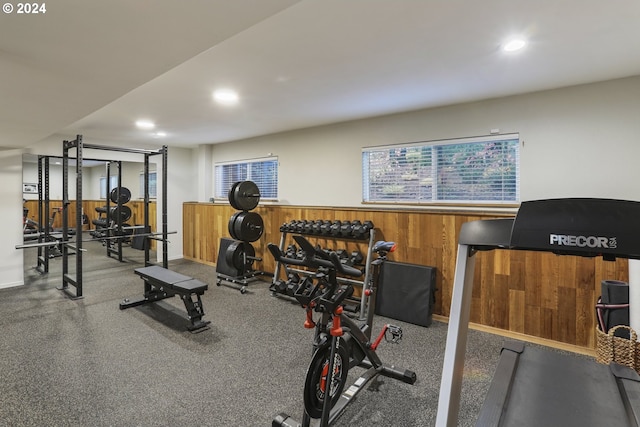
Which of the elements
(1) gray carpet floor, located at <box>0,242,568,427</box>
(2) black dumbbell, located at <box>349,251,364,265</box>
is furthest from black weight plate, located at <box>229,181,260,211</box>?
(2) black dumbbell, located at <box>349,251,364,265</box>

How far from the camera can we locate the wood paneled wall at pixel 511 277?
2.89m

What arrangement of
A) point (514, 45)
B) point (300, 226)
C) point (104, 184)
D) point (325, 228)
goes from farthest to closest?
point (104, 184) < point (300, 226) < point (325, 228) < point (514, 45)

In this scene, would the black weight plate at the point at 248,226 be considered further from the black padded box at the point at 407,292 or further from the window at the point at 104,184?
the window at the point at 104,184

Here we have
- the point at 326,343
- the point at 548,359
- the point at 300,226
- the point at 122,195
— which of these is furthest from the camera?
the point at 122,195

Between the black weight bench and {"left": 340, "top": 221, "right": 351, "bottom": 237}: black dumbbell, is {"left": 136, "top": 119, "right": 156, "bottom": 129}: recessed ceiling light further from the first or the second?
{"left": 340, "top": 221, "right": 351, "bottom": 237}: black dumbbell

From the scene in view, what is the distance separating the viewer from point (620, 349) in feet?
7.58

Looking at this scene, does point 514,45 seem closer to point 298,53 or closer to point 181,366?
point 298,53

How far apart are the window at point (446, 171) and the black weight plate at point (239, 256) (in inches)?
82.6

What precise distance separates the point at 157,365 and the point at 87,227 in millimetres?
8158

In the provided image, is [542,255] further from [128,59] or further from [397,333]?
[128,59]

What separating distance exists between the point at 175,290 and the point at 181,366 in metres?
1.01

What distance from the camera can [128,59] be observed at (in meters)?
1.81

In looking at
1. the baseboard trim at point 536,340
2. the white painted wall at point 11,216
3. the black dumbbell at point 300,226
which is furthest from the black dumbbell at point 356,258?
the white painted wall at point 11,216

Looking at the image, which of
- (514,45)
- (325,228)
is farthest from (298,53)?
(325,228)
